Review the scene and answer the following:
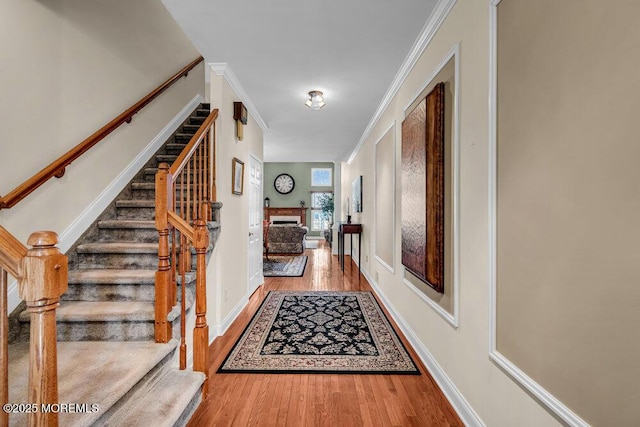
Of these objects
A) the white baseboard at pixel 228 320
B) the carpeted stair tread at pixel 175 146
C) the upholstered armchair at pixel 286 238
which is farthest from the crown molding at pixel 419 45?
the upholstered armchair at pixel 286 238

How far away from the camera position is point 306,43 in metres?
2.40

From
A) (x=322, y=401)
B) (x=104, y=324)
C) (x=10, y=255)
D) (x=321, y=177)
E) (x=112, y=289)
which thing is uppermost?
(x=321, y=177)

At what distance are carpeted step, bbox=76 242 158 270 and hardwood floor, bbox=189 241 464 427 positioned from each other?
95cm

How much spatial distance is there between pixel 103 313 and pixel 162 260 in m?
0.54

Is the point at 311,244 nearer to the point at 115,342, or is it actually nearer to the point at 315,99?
the point at 315,99

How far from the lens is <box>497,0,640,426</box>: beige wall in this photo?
788 millimetres

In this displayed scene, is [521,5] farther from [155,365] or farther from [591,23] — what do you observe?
[155,365]

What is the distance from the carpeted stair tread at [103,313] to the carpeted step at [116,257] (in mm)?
429

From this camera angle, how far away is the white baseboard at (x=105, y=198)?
74.7 inches

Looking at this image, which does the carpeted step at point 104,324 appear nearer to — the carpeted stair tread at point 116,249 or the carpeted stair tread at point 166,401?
the carpeted stair tread at point 166,401

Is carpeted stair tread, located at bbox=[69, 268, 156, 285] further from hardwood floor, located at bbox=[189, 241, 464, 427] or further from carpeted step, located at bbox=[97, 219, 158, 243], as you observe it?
hardwood floor, located at bbox=[189, 241, 464, 427]

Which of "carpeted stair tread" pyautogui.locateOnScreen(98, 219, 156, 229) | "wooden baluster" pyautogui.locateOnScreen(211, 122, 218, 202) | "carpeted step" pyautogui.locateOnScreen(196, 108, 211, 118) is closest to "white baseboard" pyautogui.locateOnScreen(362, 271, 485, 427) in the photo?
"wooden baluster" pyautogui.locateOnScreen(211, 122, 218, 202)

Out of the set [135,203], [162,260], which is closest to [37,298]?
[162,260]

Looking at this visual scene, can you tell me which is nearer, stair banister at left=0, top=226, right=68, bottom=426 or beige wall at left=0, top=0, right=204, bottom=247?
stair banister at left=0, top=226, right=68, bottom=426
